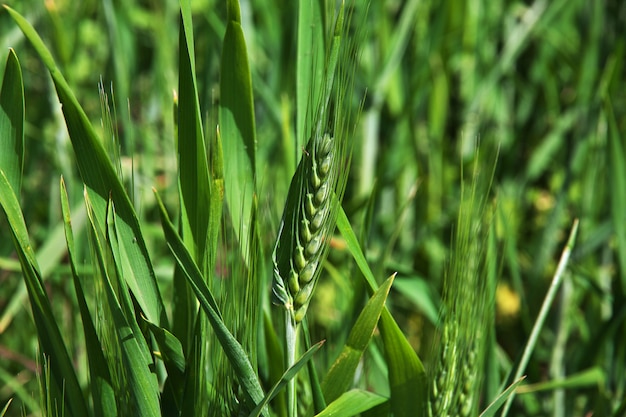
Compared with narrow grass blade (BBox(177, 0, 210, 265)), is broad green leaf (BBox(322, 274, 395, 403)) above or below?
below

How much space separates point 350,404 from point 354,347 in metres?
0.04

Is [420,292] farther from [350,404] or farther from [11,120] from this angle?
[11,120]

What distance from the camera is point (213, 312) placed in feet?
1.77

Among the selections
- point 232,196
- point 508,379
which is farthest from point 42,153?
point 508,379

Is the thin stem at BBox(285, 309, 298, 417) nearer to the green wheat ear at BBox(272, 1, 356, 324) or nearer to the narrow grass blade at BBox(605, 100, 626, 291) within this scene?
the green wheat ear at BBox(272, 1, 356, 324)

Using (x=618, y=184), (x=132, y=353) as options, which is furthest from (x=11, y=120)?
(x=618, y=184)

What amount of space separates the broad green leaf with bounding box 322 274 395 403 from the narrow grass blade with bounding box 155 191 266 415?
0.09m

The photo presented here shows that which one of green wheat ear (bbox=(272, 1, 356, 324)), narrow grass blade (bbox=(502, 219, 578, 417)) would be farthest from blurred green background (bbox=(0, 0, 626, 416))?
green wheat ear (bbox=(272, 1, 356, 324))

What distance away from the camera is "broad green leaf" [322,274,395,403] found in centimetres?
60

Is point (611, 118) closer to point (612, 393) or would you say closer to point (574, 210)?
point (612, 393)

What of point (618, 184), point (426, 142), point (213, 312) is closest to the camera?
point (213, 312)

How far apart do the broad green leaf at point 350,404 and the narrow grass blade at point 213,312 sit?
7 centimetres

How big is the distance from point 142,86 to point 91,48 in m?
0.21

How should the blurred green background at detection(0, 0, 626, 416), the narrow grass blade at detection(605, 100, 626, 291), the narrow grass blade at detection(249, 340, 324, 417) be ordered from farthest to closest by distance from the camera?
the blurred green background at detection(0, 0, 626, 416) < the narrow grass blade at detection(605, 100, 626, 291) < the narrow grass blade at detection(249, 340, 324, 417)
